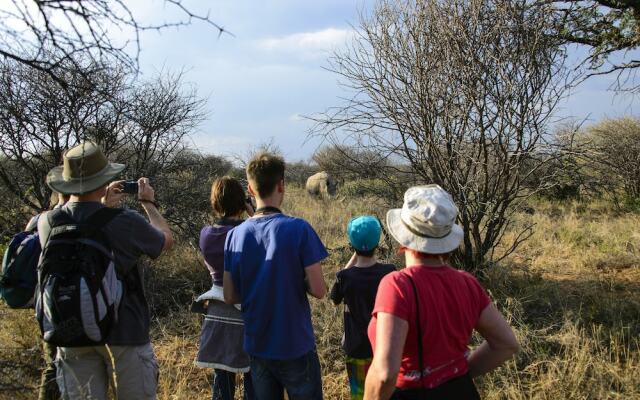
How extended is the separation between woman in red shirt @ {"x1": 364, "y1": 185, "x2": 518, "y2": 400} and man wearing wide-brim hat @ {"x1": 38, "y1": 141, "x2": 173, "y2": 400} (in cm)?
120

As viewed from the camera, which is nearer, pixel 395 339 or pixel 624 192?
pixel 395 339

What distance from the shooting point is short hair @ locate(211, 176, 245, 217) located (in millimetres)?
3027

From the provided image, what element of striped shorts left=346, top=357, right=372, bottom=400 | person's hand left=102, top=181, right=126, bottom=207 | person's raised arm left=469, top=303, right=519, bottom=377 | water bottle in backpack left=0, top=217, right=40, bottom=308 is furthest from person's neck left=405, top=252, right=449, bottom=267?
water bottle in backpack left=0, top=217, right=40, bottom=308

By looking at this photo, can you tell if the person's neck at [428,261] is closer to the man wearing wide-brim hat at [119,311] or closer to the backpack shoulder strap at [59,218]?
the man wearing wide-brim hat at [119,311]

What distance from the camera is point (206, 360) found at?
2.88 metres

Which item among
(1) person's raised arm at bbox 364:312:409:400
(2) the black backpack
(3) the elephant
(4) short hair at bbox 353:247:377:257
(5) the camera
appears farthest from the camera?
(3) the elephant

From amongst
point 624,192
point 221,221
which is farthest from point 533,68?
point 624,192

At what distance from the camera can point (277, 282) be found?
240 cm

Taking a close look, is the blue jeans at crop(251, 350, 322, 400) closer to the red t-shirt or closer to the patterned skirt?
the patterned skirt

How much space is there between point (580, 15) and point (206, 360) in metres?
6.29

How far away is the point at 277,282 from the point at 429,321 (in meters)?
0.91

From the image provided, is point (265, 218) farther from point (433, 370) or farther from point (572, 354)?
point (572, 354)

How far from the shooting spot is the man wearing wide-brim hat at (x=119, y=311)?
231cm

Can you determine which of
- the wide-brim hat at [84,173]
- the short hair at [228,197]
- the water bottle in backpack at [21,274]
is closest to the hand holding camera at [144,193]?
the wide-brim hat at [84,173]
